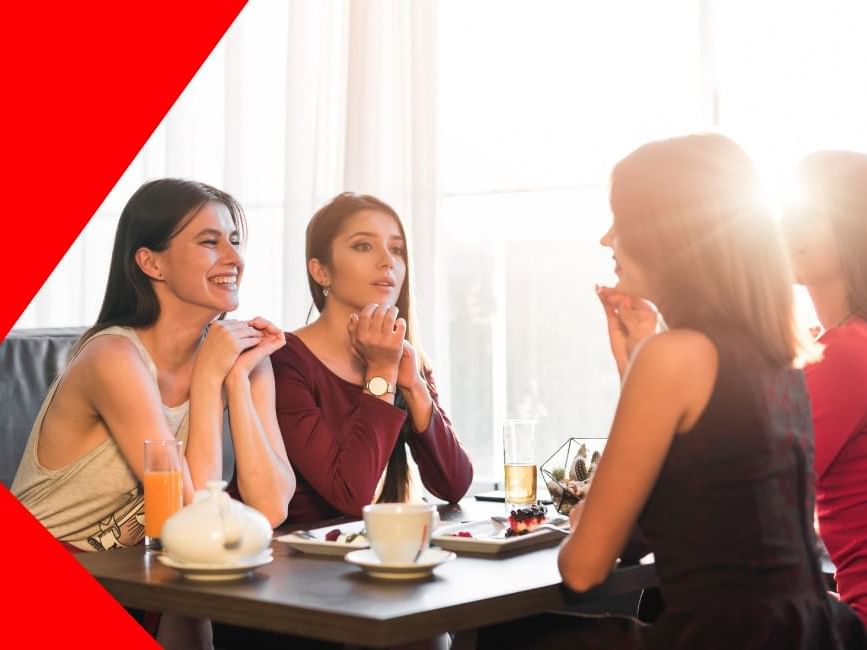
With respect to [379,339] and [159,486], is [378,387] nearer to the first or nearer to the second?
[379,339]

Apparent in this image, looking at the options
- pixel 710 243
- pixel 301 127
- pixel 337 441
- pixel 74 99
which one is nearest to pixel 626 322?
pixel 710 243

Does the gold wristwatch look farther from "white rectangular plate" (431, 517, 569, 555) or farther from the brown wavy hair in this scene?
the brown wavy hair

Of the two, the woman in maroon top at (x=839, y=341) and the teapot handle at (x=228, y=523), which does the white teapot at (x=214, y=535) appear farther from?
the woman in maroon top at (x=839, y=341)

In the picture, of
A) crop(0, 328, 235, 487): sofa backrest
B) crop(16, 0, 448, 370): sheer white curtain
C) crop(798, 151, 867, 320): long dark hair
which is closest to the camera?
crop(798, 151, 867, 320): long dark hair

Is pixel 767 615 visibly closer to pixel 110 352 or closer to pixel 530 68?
pixel 110 352

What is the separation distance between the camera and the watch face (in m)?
2.27

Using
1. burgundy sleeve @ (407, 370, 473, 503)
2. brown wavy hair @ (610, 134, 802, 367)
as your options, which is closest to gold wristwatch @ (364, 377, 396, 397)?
burgundy sleeve @ (407, 370, 473, 503)

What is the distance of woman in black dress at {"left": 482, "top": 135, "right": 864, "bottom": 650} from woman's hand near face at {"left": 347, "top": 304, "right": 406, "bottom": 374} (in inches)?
34.8

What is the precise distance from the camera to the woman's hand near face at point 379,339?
227 centimetres

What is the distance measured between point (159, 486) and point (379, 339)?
2.28ft

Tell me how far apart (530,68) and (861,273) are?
184 centimetres

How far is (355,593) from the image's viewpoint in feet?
4.39

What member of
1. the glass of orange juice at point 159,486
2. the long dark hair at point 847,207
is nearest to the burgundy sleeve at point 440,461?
the glass of orange juice at point 159,486

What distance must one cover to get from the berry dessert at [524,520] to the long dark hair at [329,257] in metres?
0.65
